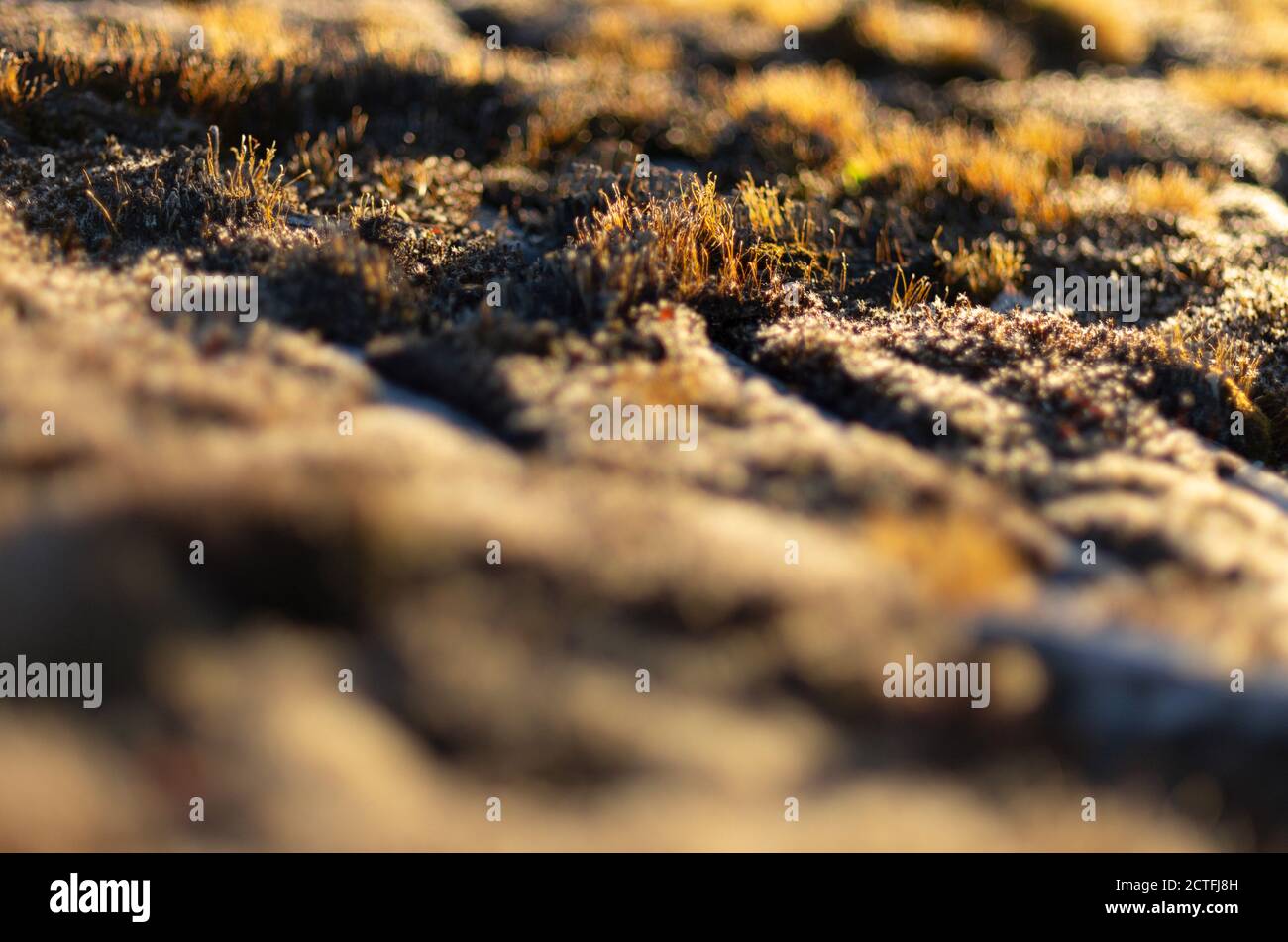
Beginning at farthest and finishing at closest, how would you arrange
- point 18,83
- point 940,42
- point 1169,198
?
point 940,42 → point 1169,198 → point 18,83

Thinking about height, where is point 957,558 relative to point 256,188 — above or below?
below

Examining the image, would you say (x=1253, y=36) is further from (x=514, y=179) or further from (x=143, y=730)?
(x=143, y=730)

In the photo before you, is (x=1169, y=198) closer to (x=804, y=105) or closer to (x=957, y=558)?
(x=804, y=105)

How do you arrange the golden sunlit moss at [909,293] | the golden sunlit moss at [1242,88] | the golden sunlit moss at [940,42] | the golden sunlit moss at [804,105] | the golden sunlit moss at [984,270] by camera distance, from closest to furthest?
1. the golden sunlit moss at [909,293]
2. the golden sunlit moss at [984,270]
3. the golden sunlit moss at [804,105]
4. the golden sunlit moss at [1242,88]
5. the golden sunlit moss at [940,42]

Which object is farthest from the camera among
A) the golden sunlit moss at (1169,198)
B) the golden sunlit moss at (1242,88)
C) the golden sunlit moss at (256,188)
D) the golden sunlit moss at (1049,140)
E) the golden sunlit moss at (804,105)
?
the golden sunlit moss at (1242,88)

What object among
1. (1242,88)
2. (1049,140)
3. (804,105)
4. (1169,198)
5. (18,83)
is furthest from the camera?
(1242,88)

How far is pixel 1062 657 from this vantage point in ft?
11.2

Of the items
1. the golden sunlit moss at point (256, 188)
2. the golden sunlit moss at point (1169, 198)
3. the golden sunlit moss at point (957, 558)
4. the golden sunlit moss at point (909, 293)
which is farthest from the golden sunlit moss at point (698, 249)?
the golden sunlit moss at point (1169, 198)

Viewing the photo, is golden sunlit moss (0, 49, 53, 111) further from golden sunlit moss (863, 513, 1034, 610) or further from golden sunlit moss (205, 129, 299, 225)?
golden sunlit moss (863, 513, 1034, 610)

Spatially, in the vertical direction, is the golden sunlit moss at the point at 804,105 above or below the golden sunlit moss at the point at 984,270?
above

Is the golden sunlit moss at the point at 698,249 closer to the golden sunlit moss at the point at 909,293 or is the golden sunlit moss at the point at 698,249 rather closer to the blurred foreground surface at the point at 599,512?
the blurred foreground surface at the point at 599,512
